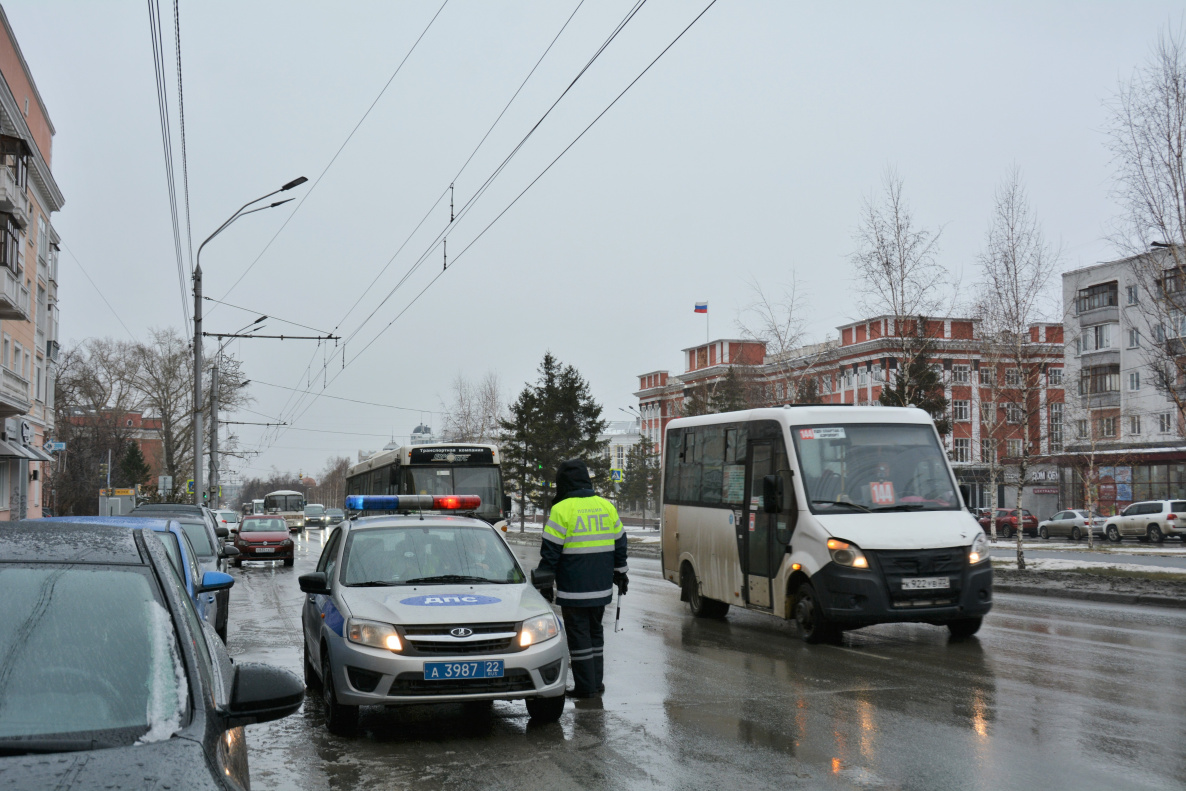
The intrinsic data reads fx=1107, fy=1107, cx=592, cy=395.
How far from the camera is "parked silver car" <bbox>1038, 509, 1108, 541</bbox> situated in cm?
5016

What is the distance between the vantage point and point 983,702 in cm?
845

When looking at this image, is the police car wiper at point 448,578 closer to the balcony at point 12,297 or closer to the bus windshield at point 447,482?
the bus windshield at point 447,482

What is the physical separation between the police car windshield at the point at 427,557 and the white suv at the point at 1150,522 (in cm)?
4361

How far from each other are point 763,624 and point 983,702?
6.24 m

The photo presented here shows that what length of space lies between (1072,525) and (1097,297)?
81.7 feet

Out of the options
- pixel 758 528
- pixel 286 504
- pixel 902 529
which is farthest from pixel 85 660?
pixel 286 504

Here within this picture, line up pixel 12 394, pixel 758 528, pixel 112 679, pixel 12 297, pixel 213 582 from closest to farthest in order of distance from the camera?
pixel 112 679, pixel 213 582, pixel 758 528, pixel 12 297, pixel 12 394

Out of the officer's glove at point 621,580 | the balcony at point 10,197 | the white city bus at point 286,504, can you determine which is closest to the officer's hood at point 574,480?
the officer's glove at point 621,580

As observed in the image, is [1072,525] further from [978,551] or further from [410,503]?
[410,503]

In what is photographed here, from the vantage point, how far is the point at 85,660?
3418 mm

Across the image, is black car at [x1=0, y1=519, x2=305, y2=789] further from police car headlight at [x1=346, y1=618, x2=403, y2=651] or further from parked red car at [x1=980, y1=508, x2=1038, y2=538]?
parked red car at [x1=980, y1=508, x2=1038, y2=538]

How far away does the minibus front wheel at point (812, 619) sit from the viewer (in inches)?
472

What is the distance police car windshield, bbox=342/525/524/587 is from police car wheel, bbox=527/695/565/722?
39.3 inches

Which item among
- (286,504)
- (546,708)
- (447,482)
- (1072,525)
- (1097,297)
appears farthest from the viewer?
(286,504)
